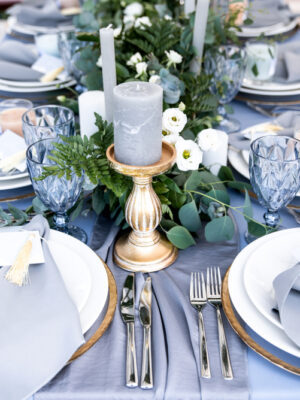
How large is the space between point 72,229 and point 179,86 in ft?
1.34

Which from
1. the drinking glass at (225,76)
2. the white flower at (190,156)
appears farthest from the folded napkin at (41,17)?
the white flower at (190,156)

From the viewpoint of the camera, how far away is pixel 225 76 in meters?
1.25

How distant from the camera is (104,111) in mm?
948

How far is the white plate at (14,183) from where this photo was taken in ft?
3.16

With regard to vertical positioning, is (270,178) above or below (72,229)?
above

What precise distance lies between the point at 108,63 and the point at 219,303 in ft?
1.49

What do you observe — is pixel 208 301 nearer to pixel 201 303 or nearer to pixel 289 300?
pixel 201 303

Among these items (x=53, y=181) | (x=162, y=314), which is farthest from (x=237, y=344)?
(x=53, y=181)

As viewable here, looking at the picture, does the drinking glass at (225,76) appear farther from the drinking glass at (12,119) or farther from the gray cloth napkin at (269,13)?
the gray cloth napkin at (269,13)

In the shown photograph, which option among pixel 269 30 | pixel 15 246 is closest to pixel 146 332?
pixel 15 246

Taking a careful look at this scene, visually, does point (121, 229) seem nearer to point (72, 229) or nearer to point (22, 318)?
point (72, 229)

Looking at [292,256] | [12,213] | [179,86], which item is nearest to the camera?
[292,256]

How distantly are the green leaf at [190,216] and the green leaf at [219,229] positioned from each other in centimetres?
3

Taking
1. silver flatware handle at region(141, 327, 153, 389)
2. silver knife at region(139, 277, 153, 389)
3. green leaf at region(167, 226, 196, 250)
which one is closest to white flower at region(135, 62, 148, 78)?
green leaf at region(167, 226, 196, 250)
